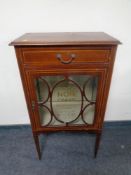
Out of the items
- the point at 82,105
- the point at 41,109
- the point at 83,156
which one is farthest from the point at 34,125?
the point at 83,156

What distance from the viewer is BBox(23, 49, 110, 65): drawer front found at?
761 mm

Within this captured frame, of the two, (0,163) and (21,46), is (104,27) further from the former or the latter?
(0,163)

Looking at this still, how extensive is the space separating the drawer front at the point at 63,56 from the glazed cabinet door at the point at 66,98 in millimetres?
68

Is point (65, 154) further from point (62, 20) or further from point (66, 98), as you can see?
point (62, 20)

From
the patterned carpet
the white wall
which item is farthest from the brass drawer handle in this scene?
the patterned carpet

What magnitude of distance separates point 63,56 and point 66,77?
139 mm

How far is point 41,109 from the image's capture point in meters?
1.00

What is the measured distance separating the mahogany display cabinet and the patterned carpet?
0.33 m

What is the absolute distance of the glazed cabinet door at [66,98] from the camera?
858 mm

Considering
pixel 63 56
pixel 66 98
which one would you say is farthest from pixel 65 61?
pixel 66 98

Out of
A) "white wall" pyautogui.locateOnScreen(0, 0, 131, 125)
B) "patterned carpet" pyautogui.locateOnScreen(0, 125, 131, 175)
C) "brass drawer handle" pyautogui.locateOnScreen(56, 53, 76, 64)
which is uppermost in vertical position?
"white wall" pyautogui.locateOnScreen(0, 0, 131, 125)

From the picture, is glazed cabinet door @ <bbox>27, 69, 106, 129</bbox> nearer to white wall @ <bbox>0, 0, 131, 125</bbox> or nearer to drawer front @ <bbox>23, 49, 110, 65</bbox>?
drawer front @ <bbox>23, 49, 110, 65</bbox>

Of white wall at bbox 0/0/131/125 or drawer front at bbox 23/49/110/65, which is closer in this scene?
drawer front at bbox 23/49/110/65

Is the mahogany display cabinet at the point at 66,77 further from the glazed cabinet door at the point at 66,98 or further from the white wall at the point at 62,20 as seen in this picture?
the white wall at the point at 62,20
